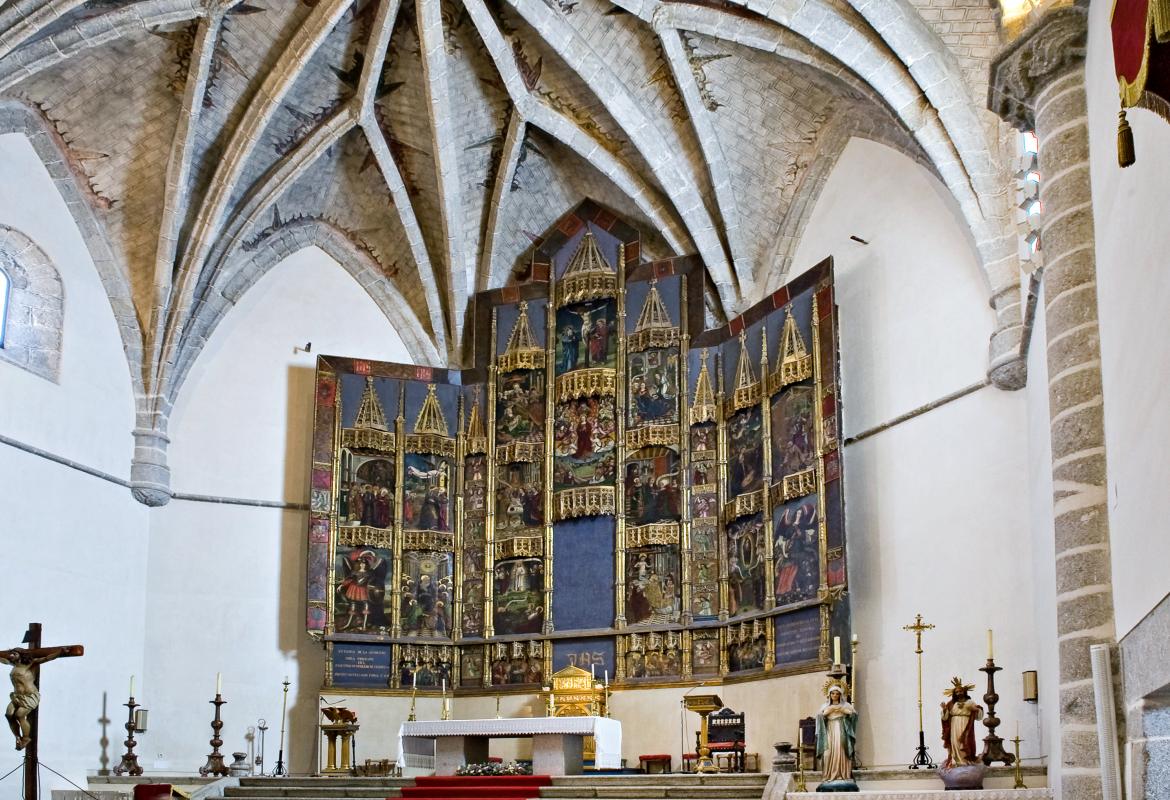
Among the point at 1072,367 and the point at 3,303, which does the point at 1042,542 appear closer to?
the point at 1072,367

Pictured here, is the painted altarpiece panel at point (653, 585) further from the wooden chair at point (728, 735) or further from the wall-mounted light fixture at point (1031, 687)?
the wall-mounted light fixture at point (1031, 687)

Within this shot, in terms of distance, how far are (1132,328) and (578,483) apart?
549 inches

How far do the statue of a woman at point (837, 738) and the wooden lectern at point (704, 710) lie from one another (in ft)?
10.0

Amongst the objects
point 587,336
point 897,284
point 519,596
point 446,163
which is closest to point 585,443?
point 587,336

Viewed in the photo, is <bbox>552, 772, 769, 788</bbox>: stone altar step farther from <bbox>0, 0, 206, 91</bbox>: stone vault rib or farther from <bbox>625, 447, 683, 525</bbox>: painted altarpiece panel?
<bbox>0, 0, 206, 91</bbox>: stone vault rib

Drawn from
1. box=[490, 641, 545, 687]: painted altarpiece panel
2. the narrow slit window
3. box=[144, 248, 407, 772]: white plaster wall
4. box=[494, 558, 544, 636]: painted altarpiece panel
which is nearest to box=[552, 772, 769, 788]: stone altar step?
box=[490, 641, 545, 687]: painted altarpiece panel

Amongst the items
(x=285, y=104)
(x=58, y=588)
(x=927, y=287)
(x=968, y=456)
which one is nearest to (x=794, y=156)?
(x=927, y=287)

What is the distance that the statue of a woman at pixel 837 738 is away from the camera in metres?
15.0

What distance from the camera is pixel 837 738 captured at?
1509 centimetres

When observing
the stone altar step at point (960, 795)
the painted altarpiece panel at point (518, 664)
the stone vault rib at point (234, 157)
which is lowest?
the stone altar step at point (960, 795)

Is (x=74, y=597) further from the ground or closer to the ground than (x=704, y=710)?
further from the ground

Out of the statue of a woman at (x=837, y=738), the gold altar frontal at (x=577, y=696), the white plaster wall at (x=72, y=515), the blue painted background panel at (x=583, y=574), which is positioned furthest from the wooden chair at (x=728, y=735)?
the white plaster wall at (x=72, y=515)

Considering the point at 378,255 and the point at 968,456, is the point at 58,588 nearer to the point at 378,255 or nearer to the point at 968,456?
Result: the point at 378,255

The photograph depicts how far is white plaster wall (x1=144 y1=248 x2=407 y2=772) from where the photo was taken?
68.8 feet
